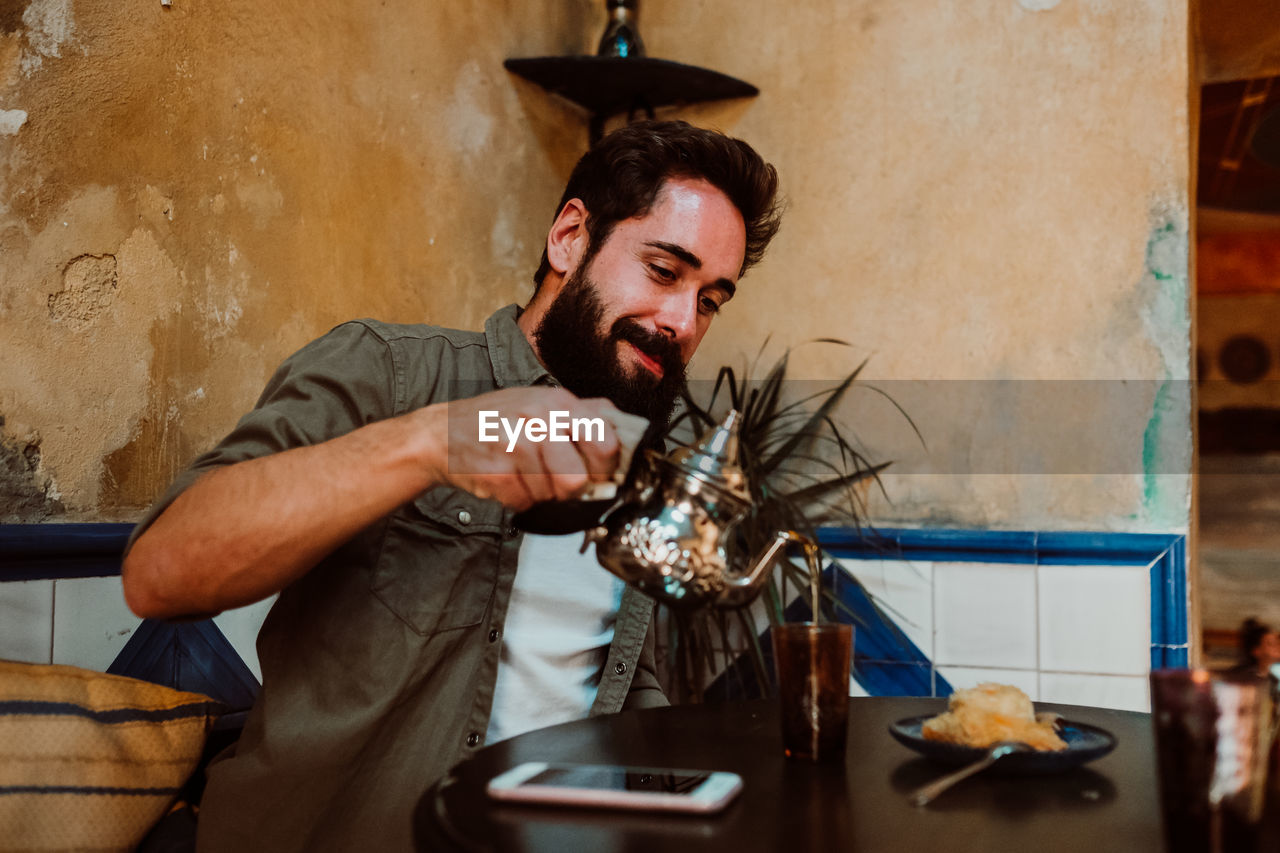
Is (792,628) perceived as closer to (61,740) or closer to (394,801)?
(394,801)

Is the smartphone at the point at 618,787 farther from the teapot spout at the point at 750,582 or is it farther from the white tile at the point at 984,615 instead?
the white tile at the point at 984,615

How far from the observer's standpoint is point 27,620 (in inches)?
56.5

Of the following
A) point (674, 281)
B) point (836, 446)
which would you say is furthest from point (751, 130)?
point (674, 281)

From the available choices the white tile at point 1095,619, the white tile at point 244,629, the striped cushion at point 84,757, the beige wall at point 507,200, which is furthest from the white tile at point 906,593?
the striped cushion at point 84,757

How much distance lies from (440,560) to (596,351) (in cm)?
45

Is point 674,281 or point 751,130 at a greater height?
point 751,130

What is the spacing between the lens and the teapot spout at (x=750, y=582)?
0.93 m

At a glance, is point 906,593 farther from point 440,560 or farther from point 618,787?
point 618,787

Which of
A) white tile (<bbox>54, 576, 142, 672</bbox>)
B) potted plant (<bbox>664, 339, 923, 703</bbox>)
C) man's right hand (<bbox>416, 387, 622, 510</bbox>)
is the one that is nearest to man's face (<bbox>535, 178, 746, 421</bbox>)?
potted plant (<bbox>664, 339, 923, 703</bbox>)

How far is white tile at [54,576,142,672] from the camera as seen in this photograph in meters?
1.48

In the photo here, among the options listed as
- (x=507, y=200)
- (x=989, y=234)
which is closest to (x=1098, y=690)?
(x=989, y=234)

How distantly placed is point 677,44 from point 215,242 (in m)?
1.67

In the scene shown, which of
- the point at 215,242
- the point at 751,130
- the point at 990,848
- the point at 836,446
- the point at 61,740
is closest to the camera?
the point at 990,848

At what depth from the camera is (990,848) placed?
730 mm
